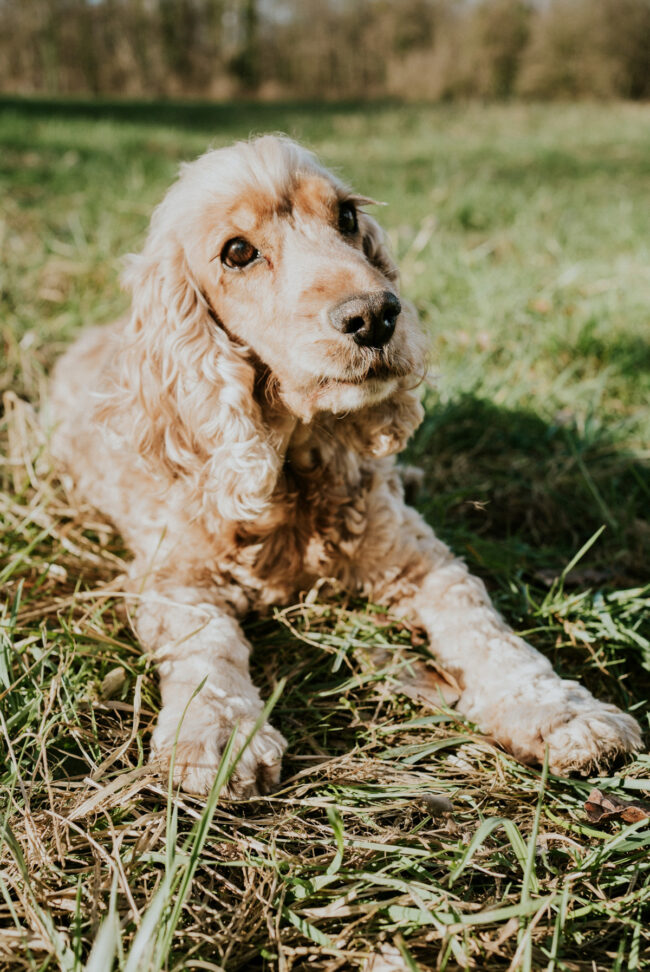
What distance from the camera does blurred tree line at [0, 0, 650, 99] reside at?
24.2 metres

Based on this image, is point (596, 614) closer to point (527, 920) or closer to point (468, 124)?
point (527, 920)

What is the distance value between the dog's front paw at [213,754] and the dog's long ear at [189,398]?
634mm

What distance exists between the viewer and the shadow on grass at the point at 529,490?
264cm

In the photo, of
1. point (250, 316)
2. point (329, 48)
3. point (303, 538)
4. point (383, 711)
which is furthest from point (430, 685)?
point (329, 48)

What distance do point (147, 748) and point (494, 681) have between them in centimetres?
94

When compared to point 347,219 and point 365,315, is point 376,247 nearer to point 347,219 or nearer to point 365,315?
point 347,219

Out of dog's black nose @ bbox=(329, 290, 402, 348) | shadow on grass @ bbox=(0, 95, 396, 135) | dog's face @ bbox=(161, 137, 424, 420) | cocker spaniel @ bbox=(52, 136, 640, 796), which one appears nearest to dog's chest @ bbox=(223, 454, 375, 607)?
cocker spaniel @ bbox=(52, 136, 640, 796)

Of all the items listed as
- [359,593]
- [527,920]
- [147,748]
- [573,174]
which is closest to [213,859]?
[147,748]

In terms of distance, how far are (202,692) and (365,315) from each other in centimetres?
105

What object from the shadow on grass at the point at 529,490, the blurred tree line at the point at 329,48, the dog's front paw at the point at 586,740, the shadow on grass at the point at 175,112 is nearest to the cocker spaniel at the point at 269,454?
the dog's front paw at the point at 586,740

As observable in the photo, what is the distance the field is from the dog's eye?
587 mm

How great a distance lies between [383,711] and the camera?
2.13 metres

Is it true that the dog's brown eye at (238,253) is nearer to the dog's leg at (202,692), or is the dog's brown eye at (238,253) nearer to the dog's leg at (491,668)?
the dog's leg at (491,668)

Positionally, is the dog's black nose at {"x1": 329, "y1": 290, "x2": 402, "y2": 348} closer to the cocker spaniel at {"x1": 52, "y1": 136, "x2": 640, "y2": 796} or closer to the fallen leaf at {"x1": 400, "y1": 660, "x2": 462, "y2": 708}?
the cocker spaniel at {"x1": 52, "y1": 136, "x2": 640, "y2": 796}
